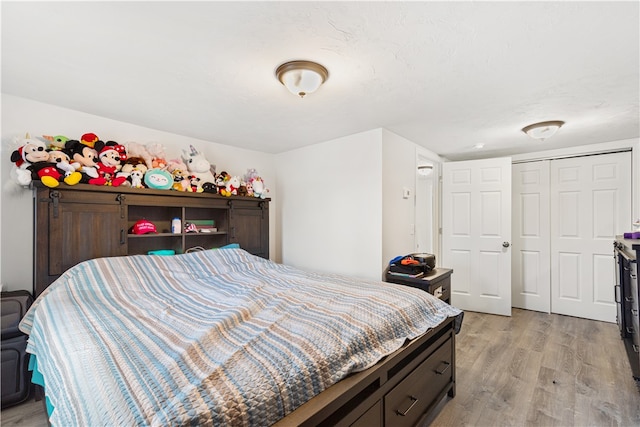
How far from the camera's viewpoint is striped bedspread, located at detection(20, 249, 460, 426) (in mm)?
865

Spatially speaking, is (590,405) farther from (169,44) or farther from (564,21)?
(169,44)

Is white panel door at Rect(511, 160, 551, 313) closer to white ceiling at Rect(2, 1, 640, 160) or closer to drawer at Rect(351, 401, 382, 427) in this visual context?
white ceiling at Rect(2, 1, 640, 160)

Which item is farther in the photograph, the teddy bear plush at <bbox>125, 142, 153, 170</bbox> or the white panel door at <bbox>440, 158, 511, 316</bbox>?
the white panel door at <bbox>440, 158, 511, 316</bbox>

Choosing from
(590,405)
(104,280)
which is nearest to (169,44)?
(104,280)

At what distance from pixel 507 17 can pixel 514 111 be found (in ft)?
4.60

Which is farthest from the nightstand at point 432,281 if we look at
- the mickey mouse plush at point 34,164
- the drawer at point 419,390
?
the mickey mouse plush at point 34,164

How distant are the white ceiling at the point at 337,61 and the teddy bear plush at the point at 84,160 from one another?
1.14ft

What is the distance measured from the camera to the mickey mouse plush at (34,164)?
2.00m

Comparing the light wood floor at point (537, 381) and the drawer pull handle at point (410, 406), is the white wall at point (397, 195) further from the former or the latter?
the drawer pull handle at point (410, 406)

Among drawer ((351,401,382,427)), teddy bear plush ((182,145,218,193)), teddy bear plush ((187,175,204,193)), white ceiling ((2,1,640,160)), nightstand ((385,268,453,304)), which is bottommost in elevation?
drawer ((351,401,382,427))

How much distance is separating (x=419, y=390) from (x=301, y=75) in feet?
6.30

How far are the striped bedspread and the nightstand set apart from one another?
0.60m

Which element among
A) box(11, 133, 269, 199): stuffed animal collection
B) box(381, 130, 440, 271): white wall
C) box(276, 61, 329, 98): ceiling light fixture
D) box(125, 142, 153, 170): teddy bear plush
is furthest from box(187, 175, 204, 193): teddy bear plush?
box(381, 130, 440, 271): white wall

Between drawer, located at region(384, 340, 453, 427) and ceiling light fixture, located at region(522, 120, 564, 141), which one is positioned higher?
ceiling light fixture, located at region(522, 120, 564, 141)
